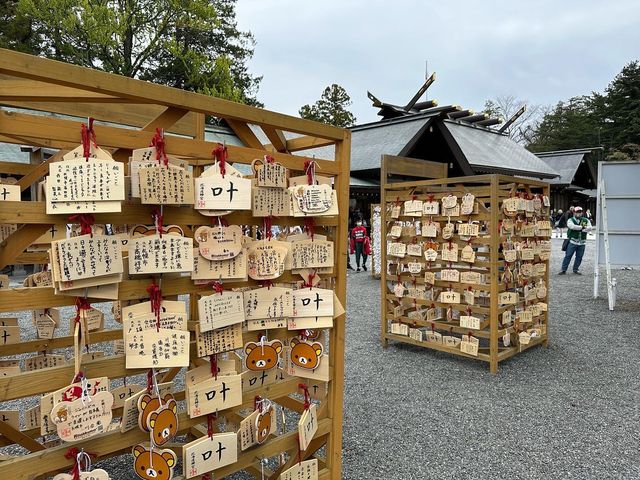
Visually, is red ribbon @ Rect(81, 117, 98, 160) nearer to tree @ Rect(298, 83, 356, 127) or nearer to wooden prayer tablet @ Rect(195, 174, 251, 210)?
wooden prayer tablet @ Rect(195, 174, 251, 210)

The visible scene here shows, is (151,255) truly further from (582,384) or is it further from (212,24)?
(212,24)

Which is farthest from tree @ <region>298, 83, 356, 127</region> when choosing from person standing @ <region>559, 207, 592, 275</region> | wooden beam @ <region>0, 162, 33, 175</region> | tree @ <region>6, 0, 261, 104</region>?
wooden beam @ <region>0, 162, 33, 175</region>

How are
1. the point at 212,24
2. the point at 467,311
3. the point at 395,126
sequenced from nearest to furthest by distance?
1. the point at 467,311
2. the point at 395,126
3. the point at 212,24

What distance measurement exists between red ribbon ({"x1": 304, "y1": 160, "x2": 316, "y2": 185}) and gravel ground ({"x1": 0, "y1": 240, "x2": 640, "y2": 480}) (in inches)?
72.6

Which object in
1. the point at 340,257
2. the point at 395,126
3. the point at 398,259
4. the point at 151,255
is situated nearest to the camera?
the point at 151,255

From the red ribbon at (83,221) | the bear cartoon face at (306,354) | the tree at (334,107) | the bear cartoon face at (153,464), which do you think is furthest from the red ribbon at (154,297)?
the tree at (334,107)

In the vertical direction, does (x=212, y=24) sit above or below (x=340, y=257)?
above

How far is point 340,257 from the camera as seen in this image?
2119 millimetres

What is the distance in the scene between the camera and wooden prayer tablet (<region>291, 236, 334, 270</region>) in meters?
1.92

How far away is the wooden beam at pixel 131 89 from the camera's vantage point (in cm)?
124

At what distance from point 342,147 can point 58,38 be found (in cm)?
1748

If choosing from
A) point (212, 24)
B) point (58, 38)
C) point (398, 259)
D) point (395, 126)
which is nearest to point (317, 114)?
point (212, 24)

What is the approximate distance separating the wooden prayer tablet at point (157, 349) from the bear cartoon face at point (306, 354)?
23.9 inches

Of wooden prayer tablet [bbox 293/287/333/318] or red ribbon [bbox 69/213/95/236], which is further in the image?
wooden prayer tablet [bbox 293/287/333/318]
